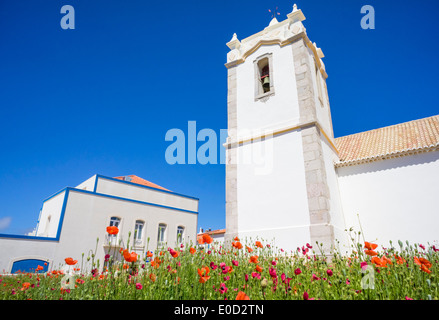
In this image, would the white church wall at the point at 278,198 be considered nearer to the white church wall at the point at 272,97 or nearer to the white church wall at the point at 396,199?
the white church wall at the point at 272,97

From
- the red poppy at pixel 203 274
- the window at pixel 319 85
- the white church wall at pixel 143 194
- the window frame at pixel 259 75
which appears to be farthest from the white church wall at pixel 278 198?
the white church wall at pixel 143 194

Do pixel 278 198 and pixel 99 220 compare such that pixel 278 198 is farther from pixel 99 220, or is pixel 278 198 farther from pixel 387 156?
pixel 99 220

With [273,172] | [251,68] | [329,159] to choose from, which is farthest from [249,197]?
[251,68]

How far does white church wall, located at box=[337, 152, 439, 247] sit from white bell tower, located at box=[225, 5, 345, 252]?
2.77ft

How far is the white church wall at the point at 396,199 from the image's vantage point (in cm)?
855

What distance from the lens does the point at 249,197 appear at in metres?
9.97

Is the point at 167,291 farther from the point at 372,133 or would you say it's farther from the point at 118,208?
the point at 118,208

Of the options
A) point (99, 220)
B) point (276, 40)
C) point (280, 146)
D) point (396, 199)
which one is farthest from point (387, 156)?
point (99, 220)

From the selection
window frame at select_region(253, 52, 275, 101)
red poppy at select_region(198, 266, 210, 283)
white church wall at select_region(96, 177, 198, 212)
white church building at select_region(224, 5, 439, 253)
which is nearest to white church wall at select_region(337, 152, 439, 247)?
white church building at select_region(224, 5, 439, 253)

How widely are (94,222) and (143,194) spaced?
4817mm

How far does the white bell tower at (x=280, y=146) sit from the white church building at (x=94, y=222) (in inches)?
255

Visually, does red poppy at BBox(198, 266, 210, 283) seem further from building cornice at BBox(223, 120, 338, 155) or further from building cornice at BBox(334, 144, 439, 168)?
building cornice at BBox(334, 144, 439, 168)

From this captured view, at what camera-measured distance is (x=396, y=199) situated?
919 centimetres

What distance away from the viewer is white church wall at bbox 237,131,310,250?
8.60 m
